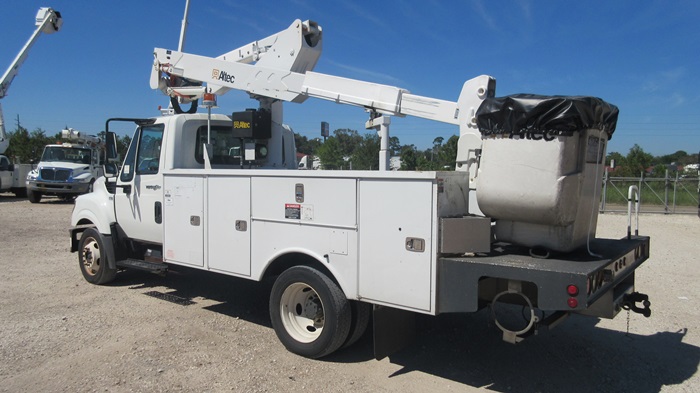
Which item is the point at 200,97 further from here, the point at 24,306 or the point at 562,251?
the point at 562,251

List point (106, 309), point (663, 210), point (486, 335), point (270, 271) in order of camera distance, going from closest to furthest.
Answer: point (270, 271) → point (486, 335) → point (106, 309) → point (663, 210)

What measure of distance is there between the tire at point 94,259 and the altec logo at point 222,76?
2.87m

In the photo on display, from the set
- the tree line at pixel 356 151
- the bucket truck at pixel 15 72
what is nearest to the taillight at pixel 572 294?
the tree line at pixel 356 151

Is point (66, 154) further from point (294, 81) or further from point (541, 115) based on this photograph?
point (541, 115)

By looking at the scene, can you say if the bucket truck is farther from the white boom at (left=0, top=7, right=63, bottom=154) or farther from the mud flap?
the mud flap

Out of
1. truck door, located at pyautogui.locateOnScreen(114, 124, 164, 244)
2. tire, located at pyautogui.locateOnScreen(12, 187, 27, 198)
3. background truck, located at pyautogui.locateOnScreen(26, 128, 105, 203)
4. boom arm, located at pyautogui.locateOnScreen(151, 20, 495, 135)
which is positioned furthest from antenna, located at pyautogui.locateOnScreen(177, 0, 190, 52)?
tire, located at pyautogui.locateOnScreen(12, 187, 27, 198)

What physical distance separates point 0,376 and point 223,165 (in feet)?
11.4

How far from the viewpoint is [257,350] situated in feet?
16.5

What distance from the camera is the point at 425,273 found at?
3912 mm

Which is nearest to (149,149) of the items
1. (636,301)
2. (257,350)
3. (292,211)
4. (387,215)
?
(292,211)

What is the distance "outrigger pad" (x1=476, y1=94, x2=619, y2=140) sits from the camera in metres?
3.59

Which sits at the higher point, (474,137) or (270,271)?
(474,137)

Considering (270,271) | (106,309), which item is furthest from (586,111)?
(106,309)

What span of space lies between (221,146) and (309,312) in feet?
9.99
